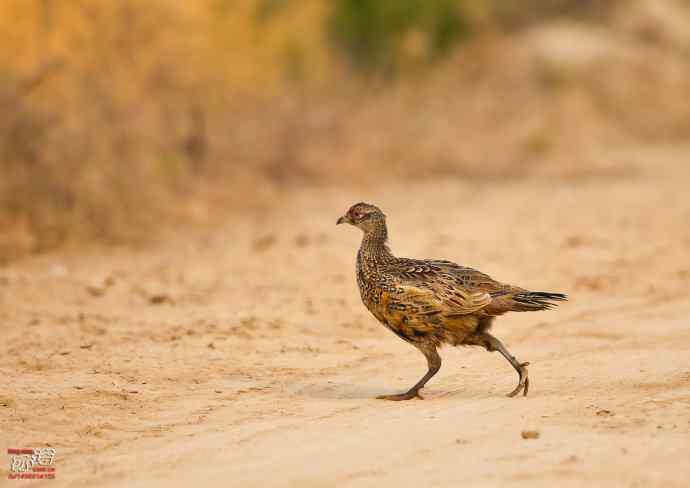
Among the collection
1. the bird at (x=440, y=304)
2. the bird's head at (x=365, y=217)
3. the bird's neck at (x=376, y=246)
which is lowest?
the bird at (x=440, y=304)

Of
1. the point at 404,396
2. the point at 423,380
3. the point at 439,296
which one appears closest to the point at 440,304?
the point at 439,296

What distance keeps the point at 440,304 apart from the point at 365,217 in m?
1.02

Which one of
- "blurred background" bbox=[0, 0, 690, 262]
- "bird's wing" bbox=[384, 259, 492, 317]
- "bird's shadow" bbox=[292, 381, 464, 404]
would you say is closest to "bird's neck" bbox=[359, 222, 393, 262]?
"bird's wing" bbox=[384, 259, 492, 317]

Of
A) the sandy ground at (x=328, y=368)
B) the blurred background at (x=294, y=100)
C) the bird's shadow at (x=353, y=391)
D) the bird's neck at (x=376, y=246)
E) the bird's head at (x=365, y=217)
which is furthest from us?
the blurred background at (x=294, y=100)

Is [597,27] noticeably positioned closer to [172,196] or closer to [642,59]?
[642,59]

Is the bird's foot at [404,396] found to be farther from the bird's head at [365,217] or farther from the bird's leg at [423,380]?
the bird's head at [365,217]

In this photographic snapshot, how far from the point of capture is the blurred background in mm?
13648

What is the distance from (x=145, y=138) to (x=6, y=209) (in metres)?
2.33

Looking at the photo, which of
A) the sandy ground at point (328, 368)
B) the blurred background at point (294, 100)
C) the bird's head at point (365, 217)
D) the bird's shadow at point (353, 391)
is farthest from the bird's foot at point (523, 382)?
the blurred background at point (294, 100)

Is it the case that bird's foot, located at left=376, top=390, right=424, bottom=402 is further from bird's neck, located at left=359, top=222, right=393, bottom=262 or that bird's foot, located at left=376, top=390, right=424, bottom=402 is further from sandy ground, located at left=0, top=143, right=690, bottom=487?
bird's neck, located at left=359, top=222, right=393, bottom=262

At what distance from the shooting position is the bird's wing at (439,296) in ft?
21.8

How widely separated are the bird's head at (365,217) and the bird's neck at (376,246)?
0.08 feet

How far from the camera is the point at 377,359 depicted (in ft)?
26.5

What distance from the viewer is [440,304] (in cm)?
664
